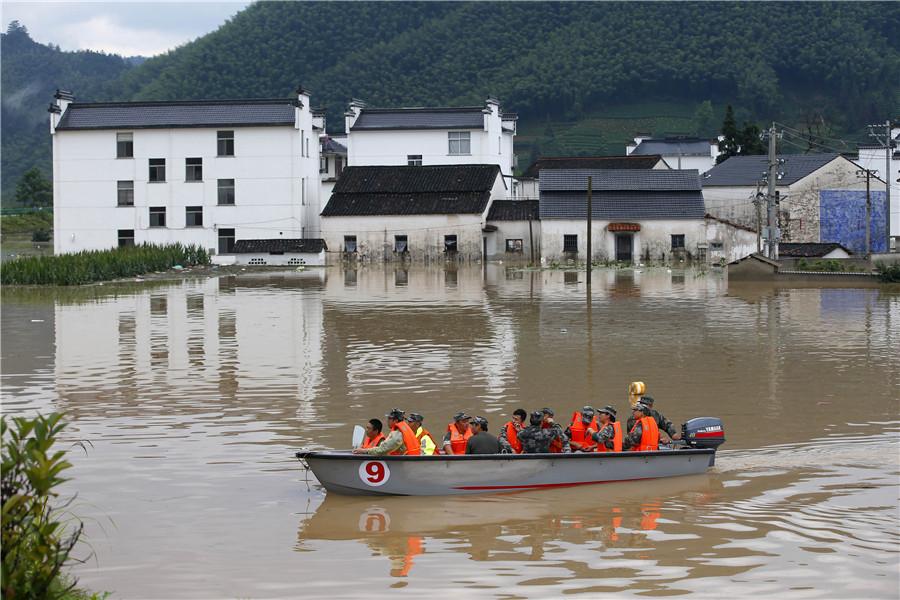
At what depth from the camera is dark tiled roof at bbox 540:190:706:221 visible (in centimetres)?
6600

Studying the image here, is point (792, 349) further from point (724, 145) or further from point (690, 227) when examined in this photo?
point (724, 145)

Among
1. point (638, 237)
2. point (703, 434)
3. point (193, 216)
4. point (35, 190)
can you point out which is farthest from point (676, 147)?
point (703, 434)

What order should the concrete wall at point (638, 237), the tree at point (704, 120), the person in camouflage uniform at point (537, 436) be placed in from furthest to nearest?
the tree at point (704, 120)
the concrete wall at point (638, 237)
the person in camouflage uniform at point (537, 436)

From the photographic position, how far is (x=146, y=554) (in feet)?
42.1

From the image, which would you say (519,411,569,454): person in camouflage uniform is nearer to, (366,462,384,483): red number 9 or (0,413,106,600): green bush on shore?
(366,462,384,483): red number 9

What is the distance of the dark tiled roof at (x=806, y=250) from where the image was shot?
60688mm

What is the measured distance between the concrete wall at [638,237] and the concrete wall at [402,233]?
185 inches

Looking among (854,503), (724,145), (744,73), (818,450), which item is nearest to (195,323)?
(818,450)

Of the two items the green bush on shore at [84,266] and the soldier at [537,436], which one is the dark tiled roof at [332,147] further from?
the soldier at [537,436]

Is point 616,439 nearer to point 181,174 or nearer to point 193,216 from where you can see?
point 193,216

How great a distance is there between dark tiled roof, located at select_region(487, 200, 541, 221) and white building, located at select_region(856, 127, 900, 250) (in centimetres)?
1921

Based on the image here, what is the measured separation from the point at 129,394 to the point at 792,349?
14.7m

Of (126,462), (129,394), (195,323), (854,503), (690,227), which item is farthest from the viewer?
(690,227)

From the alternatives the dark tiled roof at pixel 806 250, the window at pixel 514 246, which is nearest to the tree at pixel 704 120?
the window at pixel 514 246
